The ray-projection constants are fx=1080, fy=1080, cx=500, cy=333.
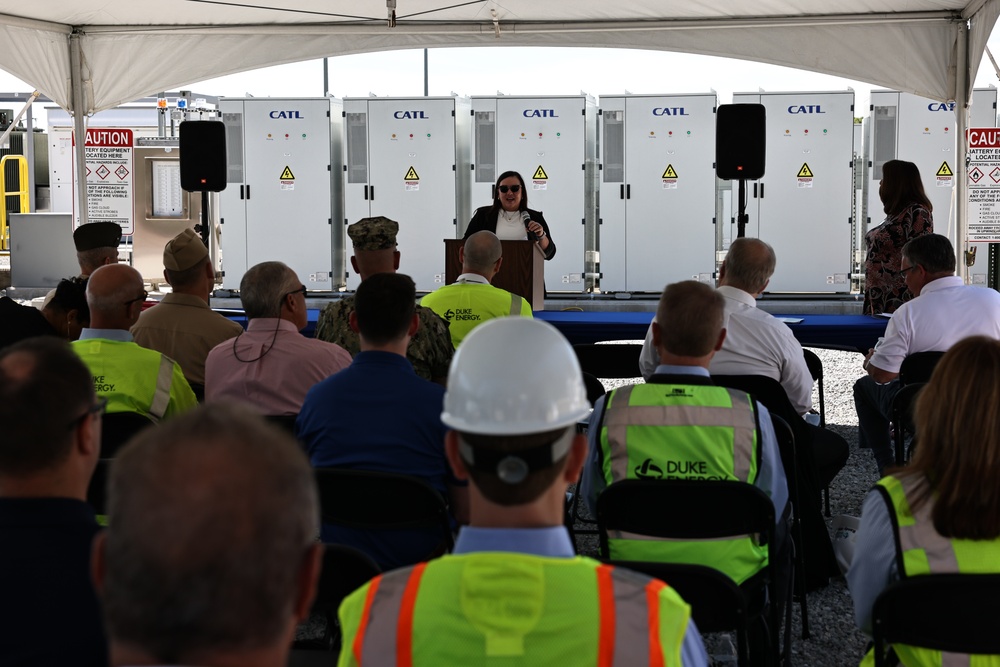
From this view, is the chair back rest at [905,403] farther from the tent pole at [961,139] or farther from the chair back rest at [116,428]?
the tent pole at [961,139]

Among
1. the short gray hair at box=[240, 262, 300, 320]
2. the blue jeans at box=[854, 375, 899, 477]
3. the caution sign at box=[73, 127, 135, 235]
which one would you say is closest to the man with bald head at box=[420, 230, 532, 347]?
the short gray hair at box=[240, 262, 300, 320]

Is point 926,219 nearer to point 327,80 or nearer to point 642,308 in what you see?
point 642,308

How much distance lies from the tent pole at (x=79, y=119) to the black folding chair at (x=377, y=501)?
680 centimetres

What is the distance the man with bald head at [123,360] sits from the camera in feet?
11.3

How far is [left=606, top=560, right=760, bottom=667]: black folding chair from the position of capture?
2.29m

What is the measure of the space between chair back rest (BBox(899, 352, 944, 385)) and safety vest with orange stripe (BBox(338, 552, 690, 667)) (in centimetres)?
A: 373

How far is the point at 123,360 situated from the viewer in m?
3.49

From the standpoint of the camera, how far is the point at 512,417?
1.41 metres

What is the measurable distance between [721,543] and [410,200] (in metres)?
9.72

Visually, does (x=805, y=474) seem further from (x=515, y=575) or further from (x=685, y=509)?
(x=515, y=575)

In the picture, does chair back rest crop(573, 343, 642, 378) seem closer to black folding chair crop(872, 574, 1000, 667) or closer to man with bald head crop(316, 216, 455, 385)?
man with bald head crop(316, 216, 455, 385)

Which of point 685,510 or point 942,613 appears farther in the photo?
point 685,510

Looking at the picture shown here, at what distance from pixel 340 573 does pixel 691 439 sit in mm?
981

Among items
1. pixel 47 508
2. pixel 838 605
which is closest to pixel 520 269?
pixel 838 605
